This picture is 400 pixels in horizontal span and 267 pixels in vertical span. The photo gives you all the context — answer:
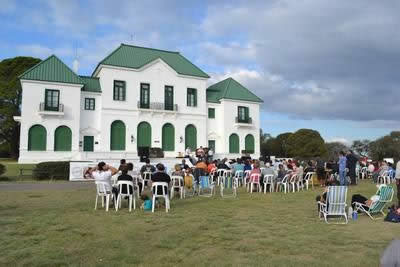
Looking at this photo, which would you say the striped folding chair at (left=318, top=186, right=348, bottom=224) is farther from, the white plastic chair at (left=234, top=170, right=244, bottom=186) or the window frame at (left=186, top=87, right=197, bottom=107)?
the window frame at (left=186, top=87, right=197, bottom=107)

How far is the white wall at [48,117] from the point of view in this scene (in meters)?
29.2

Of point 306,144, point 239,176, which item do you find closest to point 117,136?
point 239,176

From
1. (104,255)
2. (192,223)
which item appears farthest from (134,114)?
(104,255)

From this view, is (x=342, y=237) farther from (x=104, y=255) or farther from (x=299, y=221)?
(x=104, y=255)

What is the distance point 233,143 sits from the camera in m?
38.3

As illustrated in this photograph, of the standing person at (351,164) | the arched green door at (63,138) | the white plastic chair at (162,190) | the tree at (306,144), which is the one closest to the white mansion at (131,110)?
the arched green door at (63,138)

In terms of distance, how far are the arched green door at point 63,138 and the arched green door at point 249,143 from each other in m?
18.0

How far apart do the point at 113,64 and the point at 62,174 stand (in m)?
15.8

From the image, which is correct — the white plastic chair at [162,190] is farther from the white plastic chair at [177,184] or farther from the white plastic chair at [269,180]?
the white plastic chair at [269,180]

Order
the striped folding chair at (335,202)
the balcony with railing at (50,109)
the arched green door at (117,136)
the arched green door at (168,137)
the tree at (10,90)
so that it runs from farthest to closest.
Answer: the tree at (10,90), the arched green door at (168,137), the arched green door at (117,136), the balcony with railing at (50,109), the striped folding chair at (335,202)

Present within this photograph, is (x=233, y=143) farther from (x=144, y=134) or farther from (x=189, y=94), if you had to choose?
(x=144, y=134)

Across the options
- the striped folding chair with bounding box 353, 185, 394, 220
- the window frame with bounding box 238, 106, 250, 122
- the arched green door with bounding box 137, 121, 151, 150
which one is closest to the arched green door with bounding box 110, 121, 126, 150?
the arched green door with bounding box 137, 121, 151, 150

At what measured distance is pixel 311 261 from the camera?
5.24 metres

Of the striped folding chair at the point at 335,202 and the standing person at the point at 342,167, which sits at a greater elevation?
the standing person at the point at 342,167
